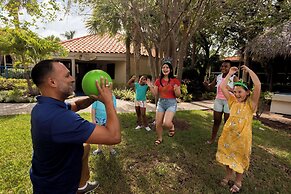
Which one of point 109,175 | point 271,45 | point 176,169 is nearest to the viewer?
point 109,175

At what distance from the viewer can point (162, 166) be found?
170 inches

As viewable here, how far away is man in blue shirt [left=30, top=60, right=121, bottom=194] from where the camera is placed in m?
1.67

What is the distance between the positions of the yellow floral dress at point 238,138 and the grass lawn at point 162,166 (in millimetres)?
510

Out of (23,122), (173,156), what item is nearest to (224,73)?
(173,156)

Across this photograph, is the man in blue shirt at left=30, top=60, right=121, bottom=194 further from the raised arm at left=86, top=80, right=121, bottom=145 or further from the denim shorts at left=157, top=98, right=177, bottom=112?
the denim shorts at left=157, top=98, right=177, bottom=112

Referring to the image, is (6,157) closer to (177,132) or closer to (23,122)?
(23,122)

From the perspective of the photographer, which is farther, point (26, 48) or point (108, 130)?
point (26, 48)

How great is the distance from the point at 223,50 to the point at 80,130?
21.9 m

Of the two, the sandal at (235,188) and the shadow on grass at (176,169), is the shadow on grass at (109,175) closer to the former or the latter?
the shadow on grass at (176,169)

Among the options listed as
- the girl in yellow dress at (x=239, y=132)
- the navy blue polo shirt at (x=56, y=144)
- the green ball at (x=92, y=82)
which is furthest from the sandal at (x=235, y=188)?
the green ball at (x=92, y=82)

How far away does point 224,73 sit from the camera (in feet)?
16.0

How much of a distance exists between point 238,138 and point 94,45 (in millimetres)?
16878

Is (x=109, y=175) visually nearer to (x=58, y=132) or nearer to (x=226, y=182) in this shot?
(x=226, y=182)

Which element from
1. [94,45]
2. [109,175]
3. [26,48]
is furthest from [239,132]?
[94,45]
